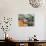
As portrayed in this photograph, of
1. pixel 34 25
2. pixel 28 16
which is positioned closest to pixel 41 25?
pixel 34 25

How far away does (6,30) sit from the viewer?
4.91 metres

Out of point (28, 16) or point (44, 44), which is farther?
point (28, 16)

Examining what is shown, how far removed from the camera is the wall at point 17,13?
4930mm

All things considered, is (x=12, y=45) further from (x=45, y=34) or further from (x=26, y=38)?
(x=45, y=34)

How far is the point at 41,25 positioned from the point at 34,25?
0.82ft

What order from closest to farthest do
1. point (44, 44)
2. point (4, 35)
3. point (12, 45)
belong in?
point (12, 45) → point (44, 44) → point (4, 35)

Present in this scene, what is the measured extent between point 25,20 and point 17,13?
0.37 meters

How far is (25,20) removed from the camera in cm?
499

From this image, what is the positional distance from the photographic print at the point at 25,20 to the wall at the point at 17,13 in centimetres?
10

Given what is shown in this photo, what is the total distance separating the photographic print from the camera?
4.96 meters

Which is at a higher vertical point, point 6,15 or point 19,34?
point 6,15

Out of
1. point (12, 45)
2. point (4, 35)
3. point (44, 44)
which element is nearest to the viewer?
point (12, 45)

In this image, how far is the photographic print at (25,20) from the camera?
4.96 meters

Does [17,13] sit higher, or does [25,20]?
[17,13]
